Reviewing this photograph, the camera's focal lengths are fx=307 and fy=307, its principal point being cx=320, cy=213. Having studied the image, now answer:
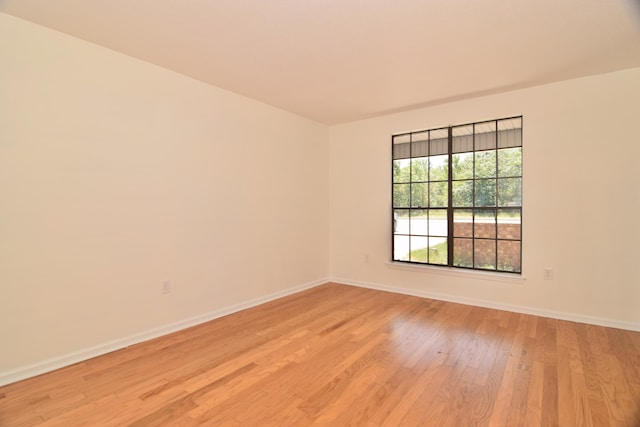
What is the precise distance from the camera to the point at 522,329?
3031 millimetres

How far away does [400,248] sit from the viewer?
454 cm

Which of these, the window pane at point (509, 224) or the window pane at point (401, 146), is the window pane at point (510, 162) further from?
the window pane at point (401, 146)

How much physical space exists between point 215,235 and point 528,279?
140 inches

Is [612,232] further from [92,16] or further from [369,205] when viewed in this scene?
[92,16]

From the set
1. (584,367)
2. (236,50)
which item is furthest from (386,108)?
(584,367)

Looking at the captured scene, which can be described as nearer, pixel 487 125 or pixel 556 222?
pixel 556 222

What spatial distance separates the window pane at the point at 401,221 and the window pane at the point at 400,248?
0.10 metres

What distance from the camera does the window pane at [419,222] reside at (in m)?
4.30

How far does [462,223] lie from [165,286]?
140 inches

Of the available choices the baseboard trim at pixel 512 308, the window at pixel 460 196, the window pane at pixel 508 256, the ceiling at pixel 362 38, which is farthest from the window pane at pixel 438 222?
the ceiling at pixel 362 38

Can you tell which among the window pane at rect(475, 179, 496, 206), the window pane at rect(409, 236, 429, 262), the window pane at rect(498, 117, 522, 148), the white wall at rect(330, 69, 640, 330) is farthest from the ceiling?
the window pane at rect(409, 236, 429, 262)

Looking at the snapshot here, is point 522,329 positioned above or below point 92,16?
below

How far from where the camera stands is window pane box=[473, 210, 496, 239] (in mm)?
3787

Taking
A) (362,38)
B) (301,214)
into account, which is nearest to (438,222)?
(301,214)
